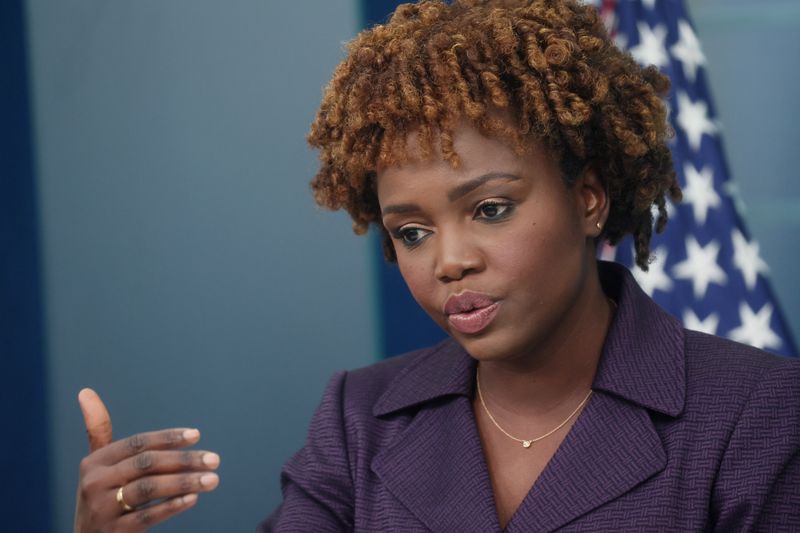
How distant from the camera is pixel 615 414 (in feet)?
6.14

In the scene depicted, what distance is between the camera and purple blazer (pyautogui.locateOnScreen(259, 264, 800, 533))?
1.75 meters

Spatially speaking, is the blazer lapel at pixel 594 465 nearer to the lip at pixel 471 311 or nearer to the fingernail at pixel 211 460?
the lip at pixel 471 311

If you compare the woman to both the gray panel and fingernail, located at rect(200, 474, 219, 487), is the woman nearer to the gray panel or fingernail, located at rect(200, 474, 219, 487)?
fingernail, located at rect(200, 474, 219, 487)

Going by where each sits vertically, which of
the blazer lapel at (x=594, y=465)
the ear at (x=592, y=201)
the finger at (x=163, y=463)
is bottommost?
the blazer lapel at (x=594, y=465)

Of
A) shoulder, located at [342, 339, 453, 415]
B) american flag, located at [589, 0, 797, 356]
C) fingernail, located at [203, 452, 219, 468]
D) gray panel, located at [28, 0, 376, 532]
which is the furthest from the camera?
gray panel, located at [28, 0, 376, 532]

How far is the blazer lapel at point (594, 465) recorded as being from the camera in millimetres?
1787

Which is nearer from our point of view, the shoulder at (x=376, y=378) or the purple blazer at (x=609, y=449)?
the purple blazer at (x=609, y=449)

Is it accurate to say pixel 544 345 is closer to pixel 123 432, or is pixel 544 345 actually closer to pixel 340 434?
pixel 340 434

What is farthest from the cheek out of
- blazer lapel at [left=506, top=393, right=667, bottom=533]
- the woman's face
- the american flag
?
the american flag

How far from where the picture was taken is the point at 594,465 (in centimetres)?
183

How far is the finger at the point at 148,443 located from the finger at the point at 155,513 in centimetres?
8

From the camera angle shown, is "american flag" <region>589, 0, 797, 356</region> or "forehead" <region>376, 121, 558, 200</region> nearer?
"forehead" <region>376, 121, 558, 200</region>

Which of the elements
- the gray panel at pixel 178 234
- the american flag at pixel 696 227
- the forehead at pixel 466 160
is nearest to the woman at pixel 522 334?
the forehead at pixel 466 160

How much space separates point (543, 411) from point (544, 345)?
0.42 ft
